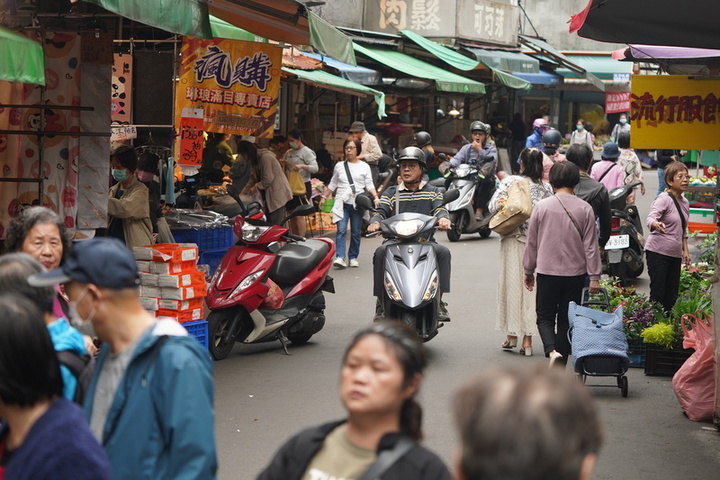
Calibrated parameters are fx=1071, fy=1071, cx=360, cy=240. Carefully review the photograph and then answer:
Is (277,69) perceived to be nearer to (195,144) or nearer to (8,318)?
(195,144)

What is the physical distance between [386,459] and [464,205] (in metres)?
15.5

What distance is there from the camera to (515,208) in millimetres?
9789

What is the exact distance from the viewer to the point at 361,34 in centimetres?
2492

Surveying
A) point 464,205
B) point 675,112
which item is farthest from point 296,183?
point 675,112

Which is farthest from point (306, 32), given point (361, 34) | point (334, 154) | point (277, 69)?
point (361, 34)

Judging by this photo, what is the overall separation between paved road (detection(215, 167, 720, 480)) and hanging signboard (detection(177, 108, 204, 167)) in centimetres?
231

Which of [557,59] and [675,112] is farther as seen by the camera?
[557,59]

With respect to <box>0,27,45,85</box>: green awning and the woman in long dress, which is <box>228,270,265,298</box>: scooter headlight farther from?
<box>0,27,45,85</box>: green awning

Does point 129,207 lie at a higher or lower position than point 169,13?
lower

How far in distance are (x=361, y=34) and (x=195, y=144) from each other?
14248 mm

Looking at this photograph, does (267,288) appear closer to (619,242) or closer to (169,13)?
(169,13)

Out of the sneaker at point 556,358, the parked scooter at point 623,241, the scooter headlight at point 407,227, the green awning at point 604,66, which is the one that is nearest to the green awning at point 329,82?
the parked scooter at point 623,241

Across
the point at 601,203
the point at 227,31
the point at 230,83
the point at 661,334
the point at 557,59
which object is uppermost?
the point at 557,59

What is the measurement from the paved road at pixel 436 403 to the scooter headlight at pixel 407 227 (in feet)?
3.89
